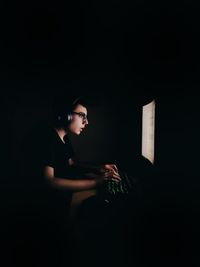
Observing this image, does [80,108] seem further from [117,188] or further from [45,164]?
[117,188]

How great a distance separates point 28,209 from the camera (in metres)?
1.65

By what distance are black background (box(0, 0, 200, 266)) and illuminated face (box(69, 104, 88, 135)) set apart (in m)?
0.06

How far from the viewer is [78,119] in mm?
1658

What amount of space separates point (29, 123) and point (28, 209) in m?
0.53

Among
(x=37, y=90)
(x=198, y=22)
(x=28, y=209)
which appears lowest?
(x=28, y=209)

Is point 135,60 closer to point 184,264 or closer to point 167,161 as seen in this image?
point 167,161

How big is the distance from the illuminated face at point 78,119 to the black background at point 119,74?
0.18 feet

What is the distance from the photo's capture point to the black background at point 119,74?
5.32 feet

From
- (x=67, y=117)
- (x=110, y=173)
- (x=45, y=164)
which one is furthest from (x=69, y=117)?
(x=110, y=173)

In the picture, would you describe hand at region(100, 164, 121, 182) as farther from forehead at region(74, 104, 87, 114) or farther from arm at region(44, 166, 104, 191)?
forehead at region(74, 104, 87, 114)

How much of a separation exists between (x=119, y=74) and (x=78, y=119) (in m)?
0.38

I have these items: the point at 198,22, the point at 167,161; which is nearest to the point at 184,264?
the point at 167,161

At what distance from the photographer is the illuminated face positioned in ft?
5.42

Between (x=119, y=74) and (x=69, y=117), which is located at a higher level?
(x=119, y=74)
